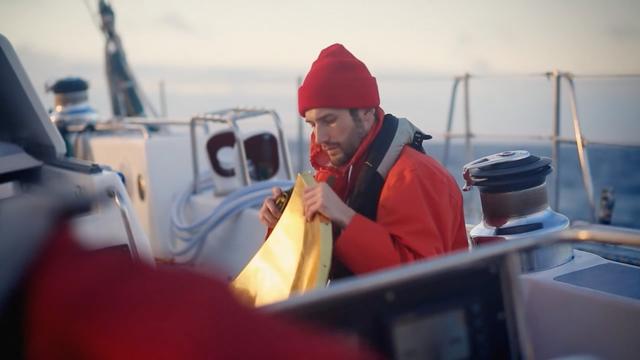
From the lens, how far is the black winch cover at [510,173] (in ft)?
9.25

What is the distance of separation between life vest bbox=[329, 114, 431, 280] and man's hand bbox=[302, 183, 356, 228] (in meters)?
0.12

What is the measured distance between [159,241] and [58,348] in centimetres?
546

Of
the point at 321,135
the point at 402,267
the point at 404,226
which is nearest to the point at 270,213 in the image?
the point at 321,135

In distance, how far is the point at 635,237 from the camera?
156cm

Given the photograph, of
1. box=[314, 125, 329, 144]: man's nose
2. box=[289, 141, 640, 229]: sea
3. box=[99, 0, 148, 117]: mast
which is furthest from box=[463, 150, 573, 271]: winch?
box=[99, 0, 148, 117]: mast

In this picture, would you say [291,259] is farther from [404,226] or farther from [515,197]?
[515,197]

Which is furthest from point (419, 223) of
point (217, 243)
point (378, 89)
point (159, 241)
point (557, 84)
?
point (159, 241)

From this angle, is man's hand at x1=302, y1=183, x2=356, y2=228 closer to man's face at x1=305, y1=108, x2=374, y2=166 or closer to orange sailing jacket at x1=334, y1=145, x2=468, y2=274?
orange sailing jacket at x1=334, y1=145, x2=468, y2=274

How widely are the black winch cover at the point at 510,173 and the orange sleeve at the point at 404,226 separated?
0.36 meters

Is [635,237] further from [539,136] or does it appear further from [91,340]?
[539,136]

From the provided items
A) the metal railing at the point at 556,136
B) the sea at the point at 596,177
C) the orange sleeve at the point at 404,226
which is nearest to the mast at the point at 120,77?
the sea at the point at 596,177

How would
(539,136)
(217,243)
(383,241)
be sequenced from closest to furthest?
(383,241)
(217,243)
(539,136)

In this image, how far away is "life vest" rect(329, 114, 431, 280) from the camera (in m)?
2.48

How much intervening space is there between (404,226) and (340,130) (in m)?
0.50
